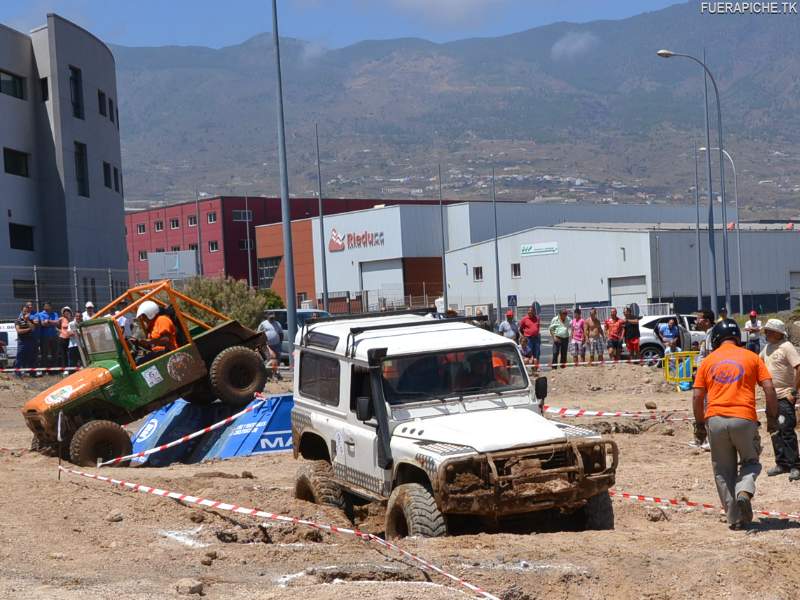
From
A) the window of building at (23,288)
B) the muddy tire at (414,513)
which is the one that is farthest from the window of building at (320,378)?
the window of building at (23,288)

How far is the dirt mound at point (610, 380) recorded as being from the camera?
25.5 m

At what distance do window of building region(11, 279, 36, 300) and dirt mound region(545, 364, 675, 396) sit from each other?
15565mm

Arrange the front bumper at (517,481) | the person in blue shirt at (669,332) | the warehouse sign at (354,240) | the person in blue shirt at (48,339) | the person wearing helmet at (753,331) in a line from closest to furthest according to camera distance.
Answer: the front bumper at (517,481) → the person wearing helmet at (753,331) → the person in blue shirt at (48,339) → the person in blue shirt at (669,332) → the warehouse sign at (354,240)

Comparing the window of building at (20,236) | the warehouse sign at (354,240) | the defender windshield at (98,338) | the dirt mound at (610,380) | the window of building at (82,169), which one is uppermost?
the window of building at (82,169)

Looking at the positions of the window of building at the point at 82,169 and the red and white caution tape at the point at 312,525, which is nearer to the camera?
the red and white caution tape at the point at 312,525

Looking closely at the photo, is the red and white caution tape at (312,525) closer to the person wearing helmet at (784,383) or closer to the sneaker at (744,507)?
the sneaker at (744,507)

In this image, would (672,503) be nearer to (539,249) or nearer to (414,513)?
(414,513)

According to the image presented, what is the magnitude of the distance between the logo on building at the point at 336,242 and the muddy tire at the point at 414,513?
69.5 meters

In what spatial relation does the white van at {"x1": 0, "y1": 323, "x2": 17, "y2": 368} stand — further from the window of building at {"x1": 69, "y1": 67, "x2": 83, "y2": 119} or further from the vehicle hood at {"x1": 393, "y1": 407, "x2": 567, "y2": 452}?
the vehicle hood at {"x1": 393, "y1": 407, "x2": 567, "y2": 452}

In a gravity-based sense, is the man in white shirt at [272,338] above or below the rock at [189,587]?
above

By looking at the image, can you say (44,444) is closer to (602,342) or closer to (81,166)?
(602,342)

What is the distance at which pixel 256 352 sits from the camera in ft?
60.4

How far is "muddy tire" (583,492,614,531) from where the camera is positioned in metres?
9.65

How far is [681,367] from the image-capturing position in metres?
25.0
